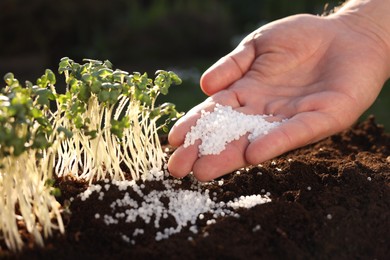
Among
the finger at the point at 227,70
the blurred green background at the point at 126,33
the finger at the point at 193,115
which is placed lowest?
the finger at the point at 193,115

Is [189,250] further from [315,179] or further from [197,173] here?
[315,179]

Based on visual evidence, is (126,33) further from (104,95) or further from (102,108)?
→ (104,95)

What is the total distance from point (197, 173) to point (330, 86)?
80cm

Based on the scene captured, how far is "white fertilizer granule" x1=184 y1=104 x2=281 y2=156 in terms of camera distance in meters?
1.99

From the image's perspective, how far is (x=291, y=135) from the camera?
77.5 inches

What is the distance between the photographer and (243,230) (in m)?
1.63

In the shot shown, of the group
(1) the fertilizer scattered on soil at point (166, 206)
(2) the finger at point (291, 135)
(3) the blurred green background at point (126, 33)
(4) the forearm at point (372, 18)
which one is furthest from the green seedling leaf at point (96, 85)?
(3) the blurred green background at point (126, 33)

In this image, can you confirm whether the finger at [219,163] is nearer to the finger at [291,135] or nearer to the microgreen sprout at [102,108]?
the finger at [291,135]

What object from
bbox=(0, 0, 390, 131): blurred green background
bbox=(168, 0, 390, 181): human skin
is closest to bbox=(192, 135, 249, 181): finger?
bbox=(168, 0, 390, 181): human skin

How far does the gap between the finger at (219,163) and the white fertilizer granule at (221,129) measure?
32 millimetres

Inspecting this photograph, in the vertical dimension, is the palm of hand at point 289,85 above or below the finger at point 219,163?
above

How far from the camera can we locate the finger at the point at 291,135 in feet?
6.24

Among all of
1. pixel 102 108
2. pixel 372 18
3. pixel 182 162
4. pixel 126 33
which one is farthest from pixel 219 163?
pixel 126 33

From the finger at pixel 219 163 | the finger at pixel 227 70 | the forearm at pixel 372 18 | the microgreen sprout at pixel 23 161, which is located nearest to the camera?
the microgreen sprout at pixel 23 161
